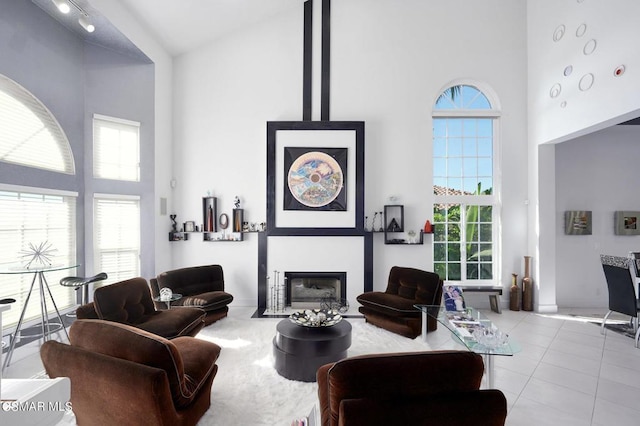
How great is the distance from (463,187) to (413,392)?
478 cm

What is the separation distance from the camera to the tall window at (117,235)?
4.54 meters

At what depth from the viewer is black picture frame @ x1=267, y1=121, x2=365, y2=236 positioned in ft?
17.2

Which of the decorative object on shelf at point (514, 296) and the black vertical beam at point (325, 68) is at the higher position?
the black vertical beam at point (325, 68)

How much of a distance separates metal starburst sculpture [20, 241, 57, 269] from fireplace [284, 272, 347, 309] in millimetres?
3269

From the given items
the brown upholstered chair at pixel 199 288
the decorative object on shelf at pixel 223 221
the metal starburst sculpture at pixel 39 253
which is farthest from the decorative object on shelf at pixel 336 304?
the metal starburst sculpture at pixel 39 253

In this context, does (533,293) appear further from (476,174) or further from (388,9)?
(388,9)

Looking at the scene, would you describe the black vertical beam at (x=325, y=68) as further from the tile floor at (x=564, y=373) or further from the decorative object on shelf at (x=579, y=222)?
the decorative object on shelf at (x=579, y=222)

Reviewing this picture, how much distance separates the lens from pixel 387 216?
5395 mm

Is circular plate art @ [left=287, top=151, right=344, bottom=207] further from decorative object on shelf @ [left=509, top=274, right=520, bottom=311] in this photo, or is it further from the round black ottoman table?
decorative object on shelf @ [left=509, top=274, right=520, bottom=311]

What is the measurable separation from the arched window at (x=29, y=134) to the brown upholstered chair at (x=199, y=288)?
2.02 metres

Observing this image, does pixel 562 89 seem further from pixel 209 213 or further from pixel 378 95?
pixel 209 213

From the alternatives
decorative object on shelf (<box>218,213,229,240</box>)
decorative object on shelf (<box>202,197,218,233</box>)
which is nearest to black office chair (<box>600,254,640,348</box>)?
decorative object on shelf (<box>218,213,229,240</box>)

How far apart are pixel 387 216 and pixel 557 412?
3380mm

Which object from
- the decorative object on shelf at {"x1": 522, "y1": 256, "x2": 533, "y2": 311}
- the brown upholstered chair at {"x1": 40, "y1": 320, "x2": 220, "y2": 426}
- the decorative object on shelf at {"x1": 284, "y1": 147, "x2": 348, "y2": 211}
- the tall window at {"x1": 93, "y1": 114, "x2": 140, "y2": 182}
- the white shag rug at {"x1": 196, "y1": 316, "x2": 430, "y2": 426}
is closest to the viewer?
the brown upholstered chair at {"x1": 40, "y1": 320, "x2": 220, "y2": 426}
